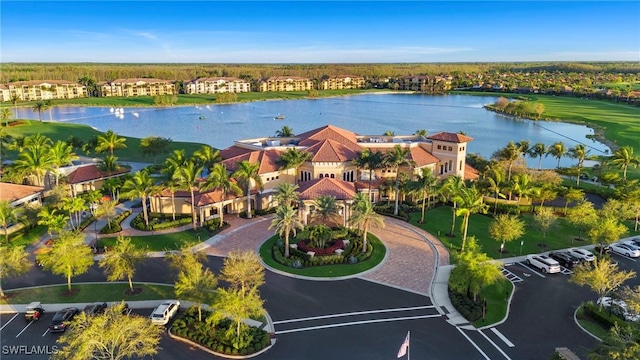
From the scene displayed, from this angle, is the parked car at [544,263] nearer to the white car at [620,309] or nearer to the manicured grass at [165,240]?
the white car at [620,309]

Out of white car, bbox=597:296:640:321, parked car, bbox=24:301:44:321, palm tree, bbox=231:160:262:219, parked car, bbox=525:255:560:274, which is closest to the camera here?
white car, bbox=597:296:640:321

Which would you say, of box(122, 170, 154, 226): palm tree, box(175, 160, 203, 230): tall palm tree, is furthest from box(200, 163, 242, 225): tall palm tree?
box(122, 170, 154, 226): palm tree

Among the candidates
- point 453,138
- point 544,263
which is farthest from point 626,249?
point 453,138

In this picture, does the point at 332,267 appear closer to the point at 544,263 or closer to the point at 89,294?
the point at 544,263

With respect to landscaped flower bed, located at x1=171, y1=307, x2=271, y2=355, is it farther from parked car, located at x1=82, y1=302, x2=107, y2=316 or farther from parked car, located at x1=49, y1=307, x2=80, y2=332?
parked car, located at x1=49, y1=307, x2=80, y2=332

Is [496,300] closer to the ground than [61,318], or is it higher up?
closer to the ground

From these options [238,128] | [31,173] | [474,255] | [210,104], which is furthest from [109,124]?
[474,255]
